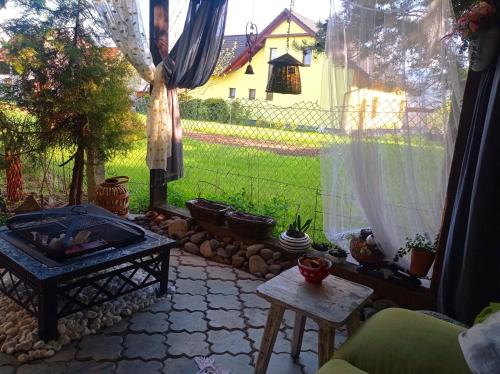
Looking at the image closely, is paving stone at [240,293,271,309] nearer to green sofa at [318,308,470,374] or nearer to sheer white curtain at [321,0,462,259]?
sheer white curtain at [321,0,462,259]

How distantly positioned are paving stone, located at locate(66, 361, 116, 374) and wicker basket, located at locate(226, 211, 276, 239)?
1403 mm

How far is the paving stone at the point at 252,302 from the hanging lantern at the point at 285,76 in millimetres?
1359

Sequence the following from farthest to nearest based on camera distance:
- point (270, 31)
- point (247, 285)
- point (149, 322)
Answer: point (270, 31)
point (247, 285)
point (149, 322)

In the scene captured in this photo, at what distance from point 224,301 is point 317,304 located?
1.01 metres

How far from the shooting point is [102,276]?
1.98m

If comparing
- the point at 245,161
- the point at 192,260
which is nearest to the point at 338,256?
the point at 192,260

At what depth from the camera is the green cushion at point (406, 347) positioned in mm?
1242

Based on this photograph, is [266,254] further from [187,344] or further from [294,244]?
[187,344]

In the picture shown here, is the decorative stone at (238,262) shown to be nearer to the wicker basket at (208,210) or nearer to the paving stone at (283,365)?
the wicker basket at (208,210)

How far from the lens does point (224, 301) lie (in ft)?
7.95

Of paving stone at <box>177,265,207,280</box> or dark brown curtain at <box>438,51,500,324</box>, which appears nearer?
dark brown curtain at <box>438,51,500,324</box>

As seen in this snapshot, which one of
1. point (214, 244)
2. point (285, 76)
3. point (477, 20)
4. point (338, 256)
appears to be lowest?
point (214, 244)

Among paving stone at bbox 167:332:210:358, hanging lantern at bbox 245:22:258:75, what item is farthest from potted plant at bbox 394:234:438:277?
hanging lantern at bbox 245:22:258:75

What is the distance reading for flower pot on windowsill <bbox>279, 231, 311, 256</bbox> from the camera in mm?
2701
